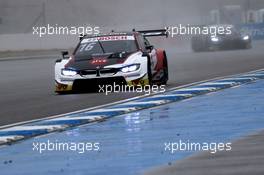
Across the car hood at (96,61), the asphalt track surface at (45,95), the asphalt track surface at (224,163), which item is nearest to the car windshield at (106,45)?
the car hood at (96,61)

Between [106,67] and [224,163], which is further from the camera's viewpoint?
[106,67]

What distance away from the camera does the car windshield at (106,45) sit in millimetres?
18578

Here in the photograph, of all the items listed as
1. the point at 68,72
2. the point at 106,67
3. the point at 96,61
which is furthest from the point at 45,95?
the point at 106,67

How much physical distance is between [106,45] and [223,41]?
2434 cm

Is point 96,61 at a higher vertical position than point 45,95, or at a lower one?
higher

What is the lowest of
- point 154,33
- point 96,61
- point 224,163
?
point 224,163

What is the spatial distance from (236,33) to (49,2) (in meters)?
25.1

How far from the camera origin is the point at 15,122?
1298 cm

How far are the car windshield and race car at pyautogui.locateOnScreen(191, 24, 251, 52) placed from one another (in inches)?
931

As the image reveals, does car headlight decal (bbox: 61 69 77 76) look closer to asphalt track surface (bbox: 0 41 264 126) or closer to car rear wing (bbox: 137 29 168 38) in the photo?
asphalt track surface (bbox: 0 41 264 126)

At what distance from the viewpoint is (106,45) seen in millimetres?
18797

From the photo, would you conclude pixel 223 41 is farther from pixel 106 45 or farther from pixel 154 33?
pixel 106 45

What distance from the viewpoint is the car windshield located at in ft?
61.0

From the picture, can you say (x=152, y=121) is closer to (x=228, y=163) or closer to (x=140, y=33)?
(x=228, y=163)
